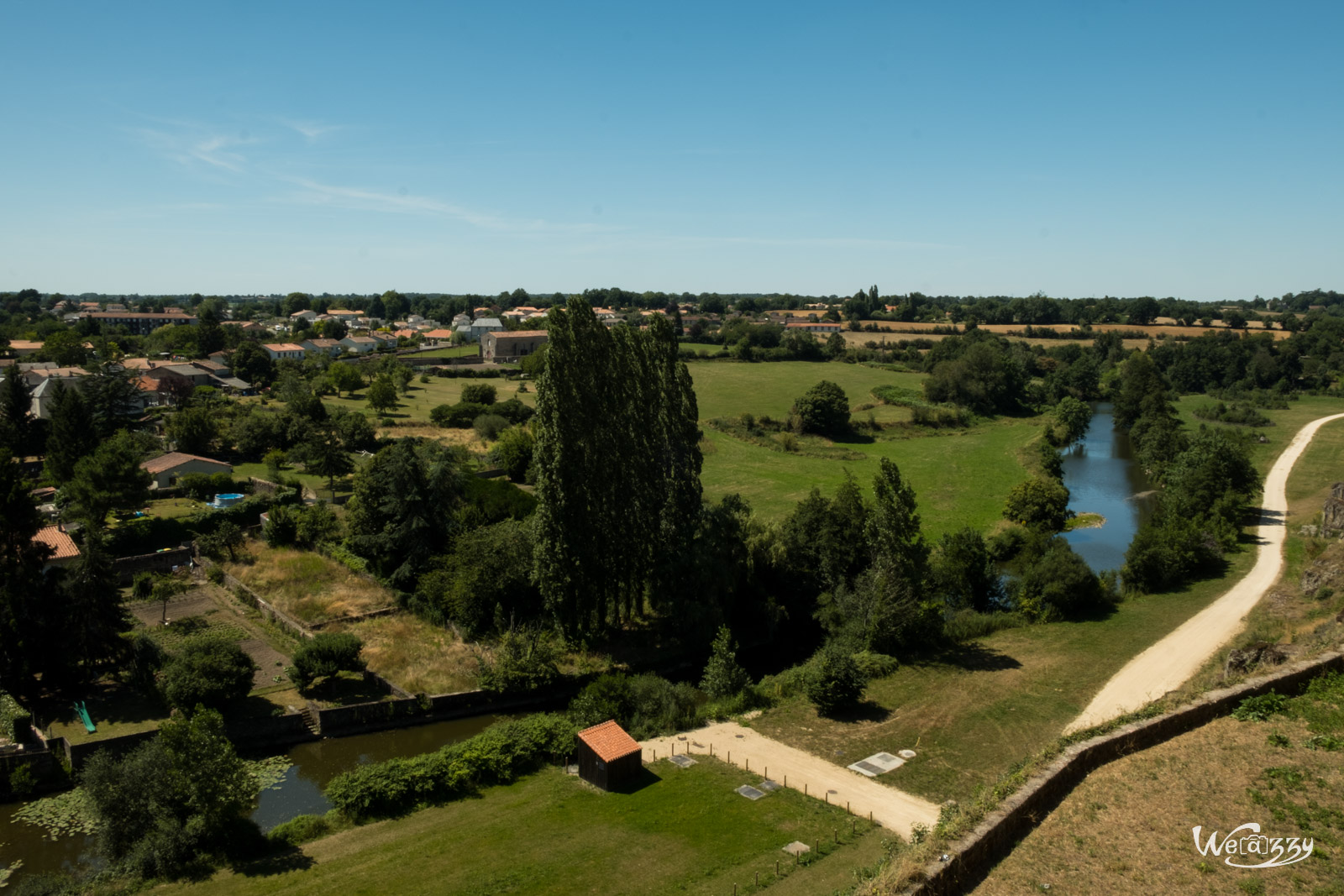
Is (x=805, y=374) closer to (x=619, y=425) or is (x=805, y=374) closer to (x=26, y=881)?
(x=619, y=425)

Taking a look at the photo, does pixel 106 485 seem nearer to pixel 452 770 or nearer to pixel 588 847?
pixel 452 770

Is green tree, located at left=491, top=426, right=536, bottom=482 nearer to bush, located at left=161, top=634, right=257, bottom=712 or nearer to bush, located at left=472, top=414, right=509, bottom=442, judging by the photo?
bush, located at left=472, top=414, right=509, bottom=442

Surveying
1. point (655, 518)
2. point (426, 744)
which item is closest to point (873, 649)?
point (655, 518)

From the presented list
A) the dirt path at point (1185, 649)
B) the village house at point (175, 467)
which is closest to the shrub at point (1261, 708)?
the dirt path at point (1185, 649)

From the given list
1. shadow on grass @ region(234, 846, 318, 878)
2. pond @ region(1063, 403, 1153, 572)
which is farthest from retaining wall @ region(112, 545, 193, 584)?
pond @ region(1063, 403, 1153, 572)

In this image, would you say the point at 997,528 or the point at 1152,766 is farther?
the point at 997,528

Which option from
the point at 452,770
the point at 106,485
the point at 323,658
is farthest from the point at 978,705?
the point at 106,485

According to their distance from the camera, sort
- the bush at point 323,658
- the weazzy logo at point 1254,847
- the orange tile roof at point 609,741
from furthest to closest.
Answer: the bush at point 323,658, the orange tile roof at point 609,741, the weazzy logo at point 1254,847

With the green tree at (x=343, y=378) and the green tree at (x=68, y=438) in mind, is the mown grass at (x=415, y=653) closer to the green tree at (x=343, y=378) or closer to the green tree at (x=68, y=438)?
the green tree at (x=68, y=438)
